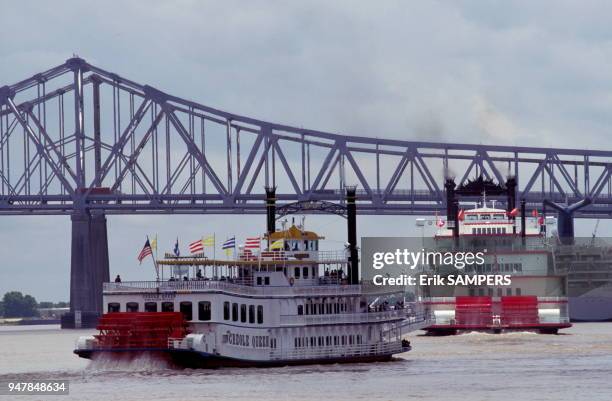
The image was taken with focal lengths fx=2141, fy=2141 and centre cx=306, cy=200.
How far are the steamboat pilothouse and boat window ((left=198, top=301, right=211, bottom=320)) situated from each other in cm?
4

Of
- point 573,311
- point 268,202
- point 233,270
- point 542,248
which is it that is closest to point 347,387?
point 233,270

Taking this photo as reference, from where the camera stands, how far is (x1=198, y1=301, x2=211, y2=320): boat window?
75.2 metres

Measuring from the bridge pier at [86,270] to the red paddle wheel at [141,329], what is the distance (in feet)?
269

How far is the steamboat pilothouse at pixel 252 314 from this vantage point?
7475 cm

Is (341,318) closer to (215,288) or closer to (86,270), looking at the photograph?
(215,288)

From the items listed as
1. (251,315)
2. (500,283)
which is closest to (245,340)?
(251,315)

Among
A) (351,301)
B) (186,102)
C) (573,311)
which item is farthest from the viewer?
(186,102)

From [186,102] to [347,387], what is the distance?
316 feet

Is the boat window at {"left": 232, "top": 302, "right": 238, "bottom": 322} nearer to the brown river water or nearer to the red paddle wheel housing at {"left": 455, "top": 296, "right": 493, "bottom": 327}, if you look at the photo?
the brown river water

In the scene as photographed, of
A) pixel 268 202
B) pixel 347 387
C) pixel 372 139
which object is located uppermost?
pixel 372 139

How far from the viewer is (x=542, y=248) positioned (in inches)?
4870

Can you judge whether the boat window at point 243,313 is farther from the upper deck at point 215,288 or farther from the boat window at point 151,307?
the boat window at point 151,307

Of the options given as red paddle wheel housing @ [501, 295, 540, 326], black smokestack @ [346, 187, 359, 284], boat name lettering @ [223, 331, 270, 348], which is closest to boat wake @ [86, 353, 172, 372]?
boat name lettering @ [223, 331, 270, 348]

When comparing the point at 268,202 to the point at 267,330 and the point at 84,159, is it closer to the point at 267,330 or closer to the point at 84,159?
the point at 267,330
